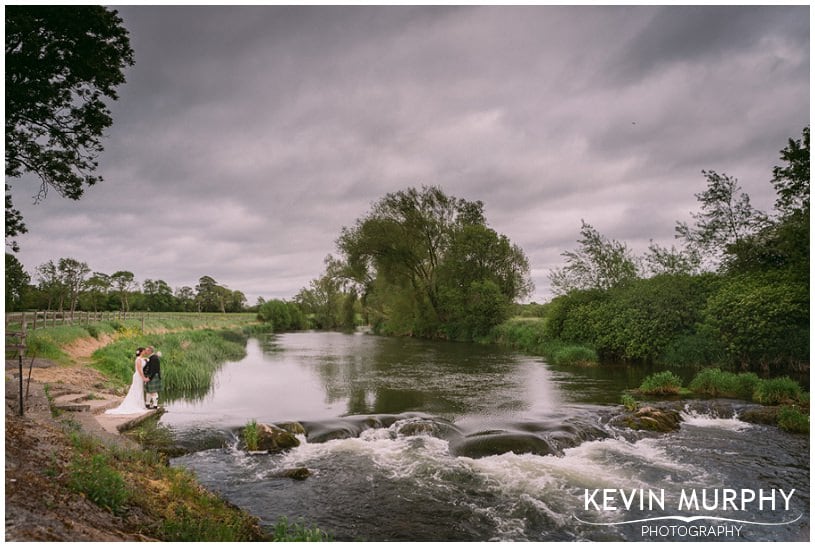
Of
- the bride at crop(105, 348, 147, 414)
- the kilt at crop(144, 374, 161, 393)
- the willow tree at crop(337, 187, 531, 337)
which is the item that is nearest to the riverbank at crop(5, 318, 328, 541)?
the bride at crop(105, 348, 147, 414)

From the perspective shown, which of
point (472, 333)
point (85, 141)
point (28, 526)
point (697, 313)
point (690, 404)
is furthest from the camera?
point (472, 333)

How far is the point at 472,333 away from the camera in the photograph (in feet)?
140

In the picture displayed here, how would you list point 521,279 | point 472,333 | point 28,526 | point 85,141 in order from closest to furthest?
point 28,526 → point 85,141 → point 472,333 → point 521,279

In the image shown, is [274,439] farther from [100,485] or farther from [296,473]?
[100,485]

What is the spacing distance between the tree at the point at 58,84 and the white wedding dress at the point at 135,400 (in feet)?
16.2

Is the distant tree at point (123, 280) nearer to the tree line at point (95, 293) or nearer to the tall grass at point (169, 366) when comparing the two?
the tree line at point (95, 293)

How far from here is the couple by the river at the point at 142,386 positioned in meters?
12.9

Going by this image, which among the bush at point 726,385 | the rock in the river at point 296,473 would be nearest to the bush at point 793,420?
the bush at point 726,385

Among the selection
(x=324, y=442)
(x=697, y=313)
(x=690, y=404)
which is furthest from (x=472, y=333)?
(x=324, y=442)

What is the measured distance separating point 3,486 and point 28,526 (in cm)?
76

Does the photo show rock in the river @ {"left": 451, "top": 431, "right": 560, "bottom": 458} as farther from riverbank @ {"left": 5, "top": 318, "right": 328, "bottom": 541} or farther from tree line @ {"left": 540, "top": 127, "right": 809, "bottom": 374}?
tree line @ {"left": 540, "top": 127, "right": 809, "bottom": 374}

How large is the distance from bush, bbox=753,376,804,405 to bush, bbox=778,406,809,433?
184cm

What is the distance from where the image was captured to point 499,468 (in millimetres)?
9336

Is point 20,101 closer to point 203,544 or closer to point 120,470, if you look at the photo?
point 120,470
